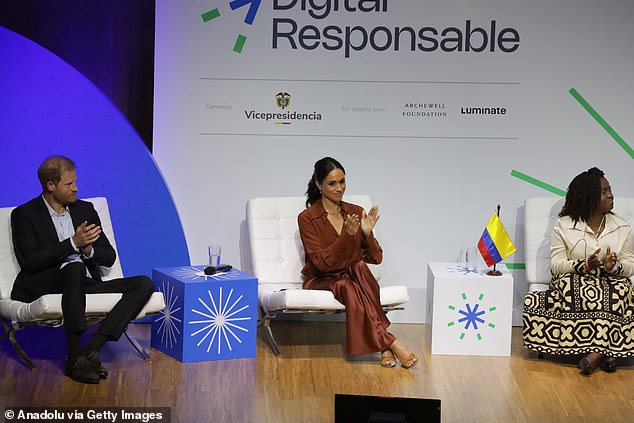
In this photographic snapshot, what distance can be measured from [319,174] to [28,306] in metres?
1.83

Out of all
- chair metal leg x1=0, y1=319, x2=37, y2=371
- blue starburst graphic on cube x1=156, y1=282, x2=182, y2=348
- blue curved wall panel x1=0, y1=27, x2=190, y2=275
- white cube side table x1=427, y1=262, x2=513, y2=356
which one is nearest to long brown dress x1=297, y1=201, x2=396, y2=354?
white cube side table x1=427, y1=262, x2=513, y2=356

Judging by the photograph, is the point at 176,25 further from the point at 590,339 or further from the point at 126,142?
Result: the point at 590,339

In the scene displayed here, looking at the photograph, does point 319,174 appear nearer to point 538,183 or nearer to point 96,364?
point 538,183

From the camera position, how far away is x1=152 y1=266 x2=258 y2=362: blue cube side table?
18.2ft

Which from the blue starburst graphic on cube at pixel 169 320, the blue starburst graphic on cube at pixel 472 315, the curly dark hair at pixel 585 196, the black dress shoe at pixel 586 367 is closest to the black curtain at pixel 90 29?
the blue starburst graphic on cube at pixel 169 320

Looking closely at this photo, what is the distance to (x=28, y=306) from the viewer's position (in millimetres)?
5223

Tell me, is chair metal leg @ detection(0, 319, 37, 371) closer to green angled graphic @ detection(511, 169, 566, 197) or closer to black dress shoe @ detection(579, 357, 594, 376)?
black dress shoe @ detection(579, 357, 594, 376)

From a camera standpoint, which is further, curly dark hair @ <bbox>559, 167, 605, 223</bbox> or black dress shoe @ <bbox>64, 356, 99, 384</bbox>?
curly dark hair @ <bbox>559, 167, 605, 223</bbox>

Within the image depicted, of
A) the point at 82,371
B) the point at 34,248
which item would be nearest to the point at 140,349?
the point at 82,371

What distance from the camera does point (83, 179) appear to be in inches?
252

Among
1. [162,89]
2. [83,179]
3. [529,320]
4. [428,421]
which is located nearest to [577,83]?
[529,320]

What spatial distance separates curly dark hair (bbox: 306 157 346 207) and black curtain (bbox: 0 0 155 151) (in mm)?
1520

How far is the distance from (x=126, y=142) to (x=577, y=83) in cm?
297

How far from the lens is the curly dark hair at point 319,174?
5.89 meters
